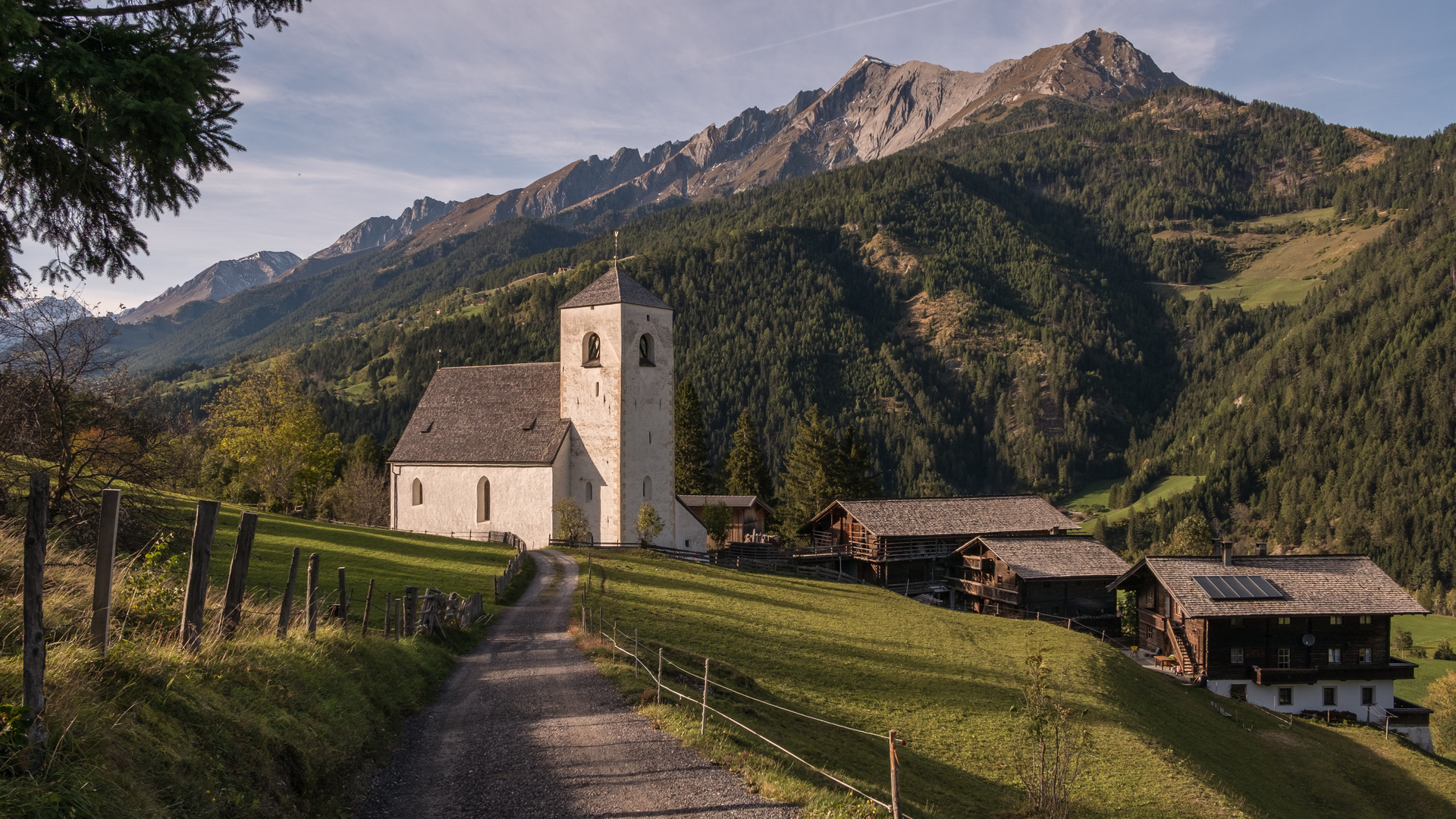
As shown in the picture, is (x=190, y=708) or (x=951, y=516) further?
(x=951, y=516)

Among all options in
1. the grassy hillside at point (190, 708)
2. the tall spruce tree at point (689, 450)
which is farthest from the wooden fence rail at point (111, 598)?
the tall spruce tree at point (689, 450)

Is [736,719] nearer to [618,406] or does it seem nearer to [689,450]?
[618,406]

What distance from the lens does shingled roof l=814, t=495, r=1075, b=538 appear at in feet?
194

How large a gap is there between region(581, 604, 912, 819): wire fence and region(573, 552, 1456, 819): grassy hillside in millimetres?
327

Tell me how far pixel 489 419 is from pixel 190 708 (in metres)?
46.1

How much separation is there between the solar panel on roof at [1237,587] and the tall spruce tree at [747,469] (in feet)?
130

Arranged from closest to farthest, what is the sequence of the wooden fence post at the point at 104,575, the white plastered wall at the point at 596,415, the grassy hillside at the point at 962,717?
the wooden fence post at the point at 104,575 < the grassy hillside at the point at 962,717 < the white plastered wall at the point at 596,415

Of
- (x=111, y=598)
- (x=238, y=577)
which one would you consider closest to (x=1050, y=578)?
(x=238, y=577)

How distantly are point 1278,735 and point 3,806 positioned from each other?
4010cm

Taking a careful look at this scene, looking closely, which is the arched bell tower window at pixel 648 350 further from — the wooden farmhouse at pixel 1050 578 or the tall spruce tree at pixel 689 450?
the wooden farmhouse at pixel 1050 578

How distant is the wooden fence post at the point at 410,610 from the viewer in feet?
65.5

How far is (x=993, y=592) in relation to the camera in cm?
5416

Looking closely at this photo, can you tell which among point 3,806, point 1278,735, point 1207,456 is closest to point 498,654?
point 3,806

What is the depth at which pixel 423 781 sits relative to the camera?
11297 mm
